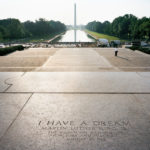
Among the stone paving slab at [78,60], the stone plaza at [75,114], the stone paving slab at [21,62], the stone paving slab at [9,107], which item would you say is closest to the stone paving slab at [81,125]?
the stone plaza at [75,114]

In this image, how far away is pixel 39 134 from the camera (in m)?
5.77

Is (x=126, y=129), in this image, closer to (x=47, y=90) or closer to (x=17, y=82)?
(x=47, y=90)

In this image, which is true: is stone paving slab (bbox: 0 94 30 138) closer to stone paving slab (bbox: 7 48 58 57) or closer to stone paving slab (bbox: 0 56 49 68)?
stone paving slab (bbox: 0 56 49 68)

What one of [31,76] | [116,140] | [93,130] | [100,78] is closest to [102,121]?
[93,130]

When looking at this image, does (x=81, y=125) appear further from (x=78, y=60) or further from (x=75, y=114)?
(x=78, y=60)

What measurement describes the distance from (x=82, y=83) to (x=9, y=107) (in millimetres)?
5073

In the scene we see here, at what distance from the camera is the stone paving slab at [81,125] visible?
17.3 feet

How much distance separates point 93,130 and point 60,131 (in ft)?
3.86

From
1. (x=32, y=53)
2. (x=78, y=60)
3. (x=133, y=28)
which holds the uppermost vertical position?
(x=133, y=28)

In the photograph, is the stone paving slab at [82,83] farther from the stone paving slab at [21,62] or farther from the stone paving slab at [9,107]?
the stone paving slab at [21,62]

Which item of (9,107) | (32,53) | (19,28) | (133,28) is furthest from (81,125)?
(133,28)

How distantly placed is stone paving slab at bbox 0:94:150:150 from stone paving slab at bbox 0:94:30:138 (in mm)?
290

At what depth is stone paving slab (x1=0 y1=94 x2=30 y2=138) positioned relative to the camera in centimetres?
654

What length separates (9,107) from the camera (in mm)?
7895
